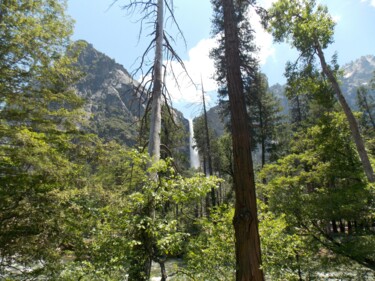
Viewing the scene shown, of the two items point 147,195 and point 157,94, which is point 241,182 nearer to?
point 147,195

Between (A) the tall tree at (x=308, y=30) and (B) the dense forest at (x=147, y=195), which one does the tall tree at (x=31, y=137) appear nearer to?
(B) the dense forest at (x=147, y=195)

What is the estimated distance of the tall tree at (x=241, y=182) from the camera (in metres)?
3.20

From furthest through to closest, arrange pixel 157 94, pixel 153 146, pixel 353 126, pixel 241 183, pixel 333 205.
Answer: pixel 353 126 → pixel 333 205 → pixel 157 94 → pixel 153 146 → pixel 241 183

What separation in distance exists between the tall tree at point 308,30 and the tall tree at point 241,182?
19.9 ft

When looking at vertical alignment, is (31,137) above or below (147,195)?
above

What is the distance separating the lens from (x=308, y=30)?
9430 millimetres

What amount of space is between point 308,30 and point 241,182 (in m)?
8.25

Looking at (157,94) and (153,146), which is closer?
(153,146)

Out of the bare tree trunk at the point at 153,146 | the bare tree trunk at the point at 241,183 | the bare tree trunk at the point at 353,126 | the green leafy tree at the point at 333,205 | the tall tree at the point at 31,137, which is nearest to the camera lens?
the bare tree trunk at the point at 241,183

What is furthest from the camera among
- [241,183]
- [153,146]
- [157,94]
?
[157,94]

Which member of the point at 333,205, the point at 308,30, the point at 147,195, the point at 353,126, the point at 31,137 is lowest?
the point at 333,205

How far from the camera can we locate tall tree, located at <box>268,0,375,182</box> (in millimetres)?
9430

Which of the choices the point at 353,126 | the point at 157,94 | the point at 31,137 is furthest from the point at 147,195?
the point at 353,126

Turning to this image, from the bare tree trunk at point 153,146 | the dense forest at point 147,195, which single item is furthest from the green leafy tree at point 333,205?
the bare tree trunk at point 153,146
